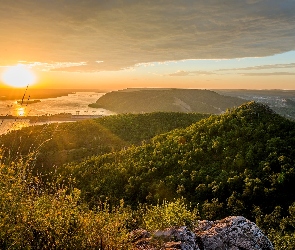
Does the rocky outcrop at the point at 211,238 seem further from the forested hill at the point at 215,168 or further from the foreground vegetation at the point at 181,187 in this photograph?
the forested hill at the point at 215,168

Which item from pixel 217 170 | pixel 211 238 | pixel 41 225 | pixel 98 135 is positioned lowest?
pixel 98 135

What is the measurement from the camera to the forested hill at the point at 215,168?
19.8 m

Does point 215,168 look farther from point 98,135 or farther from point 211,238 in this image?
point 98,135

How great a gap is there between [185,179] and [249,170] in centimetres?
523

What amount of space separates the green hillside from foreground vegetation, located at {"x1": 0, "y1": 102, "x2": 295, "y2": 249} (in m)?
10.3

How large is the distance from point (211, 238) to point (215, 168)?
58.7ft

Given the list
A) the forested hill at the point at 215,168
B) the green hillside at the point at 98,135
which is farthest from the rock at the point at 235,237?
the green hillside at the point at 98,135

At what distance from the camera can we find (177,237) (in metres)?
6.81

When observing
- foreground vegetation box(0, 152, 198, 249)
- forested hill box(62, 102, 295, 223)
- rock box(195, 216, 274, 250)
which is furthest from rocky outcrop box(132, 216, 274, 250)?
forested hill box(62, 102, 295, 223)

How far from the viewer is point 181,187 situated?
74.2 ft

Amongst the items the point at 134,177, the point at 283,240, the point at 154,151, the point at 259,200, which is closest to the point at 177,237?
the point at 283,240

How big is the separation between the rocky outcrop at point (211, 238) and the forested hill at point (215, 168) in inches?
451

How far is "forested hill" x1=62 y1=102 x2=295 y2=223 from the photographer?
19.8m

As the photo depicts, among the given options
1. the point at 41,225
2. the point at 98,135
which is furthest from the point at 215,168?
the point at 98,135
